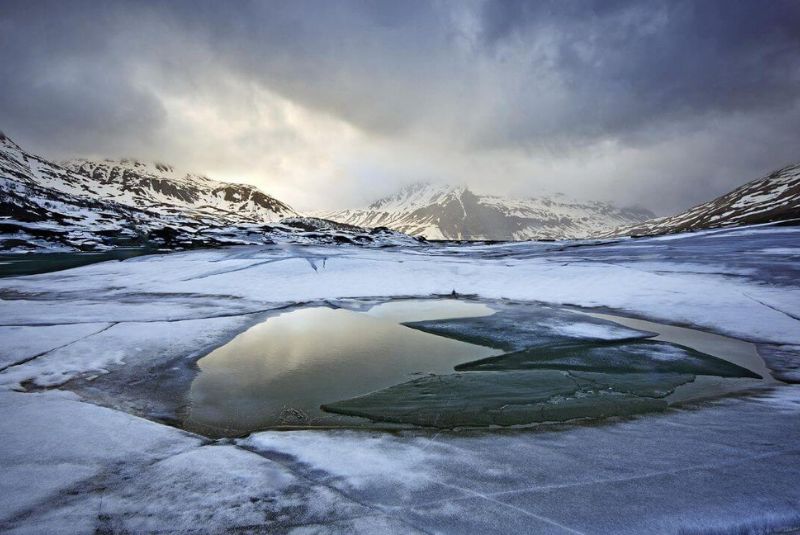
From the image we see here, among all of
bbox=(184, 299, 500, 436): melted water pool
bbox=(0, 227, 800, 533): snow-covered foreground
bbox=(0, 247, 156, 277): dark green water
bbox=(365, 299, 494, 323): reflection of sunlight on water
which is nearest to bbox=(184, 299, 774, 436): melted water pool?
bbox=(184, 299, 500, 436): melted water pool

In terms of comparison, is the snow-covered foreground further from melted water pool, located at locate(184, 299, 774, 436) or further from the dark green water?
the dark green water

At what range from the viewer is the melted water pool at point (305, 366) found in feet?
13.6

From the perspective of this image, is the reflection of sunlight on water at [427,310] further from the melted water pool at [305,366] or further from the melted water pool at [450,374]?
the melted water pool at [450,374]

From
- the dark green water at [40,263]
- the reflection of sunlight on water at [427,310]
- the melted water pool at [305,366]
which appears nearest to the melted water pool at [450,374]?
the melted water pool at [305,366]

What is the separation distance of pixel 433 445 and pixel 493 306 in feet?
25.5

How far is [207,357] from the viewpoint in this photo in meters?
6.15

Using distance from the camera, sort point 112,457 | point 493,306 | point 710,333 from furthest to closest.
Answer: point 493,306 < point 710,333 < point 112,457

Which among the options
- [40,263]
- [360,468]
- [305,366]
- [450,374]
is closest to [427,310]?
[450,374]

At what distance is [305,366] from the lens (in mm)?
5820

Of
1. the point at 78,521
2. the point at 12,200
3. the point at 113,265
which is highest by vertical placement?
the point at 12,200

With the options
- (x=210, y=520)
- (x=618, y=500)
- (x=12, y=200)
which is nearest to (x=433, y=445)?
(x=618, y=500)

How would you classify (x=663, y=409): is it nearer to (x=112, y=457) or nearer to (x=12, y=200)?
(x=112, y=457)

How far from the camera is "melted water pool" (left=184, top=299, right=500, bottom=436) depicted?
4.14 meters

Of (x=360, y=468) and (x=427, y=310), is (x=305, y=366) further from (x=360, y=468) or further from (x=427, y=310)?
(x=427, y=310)
